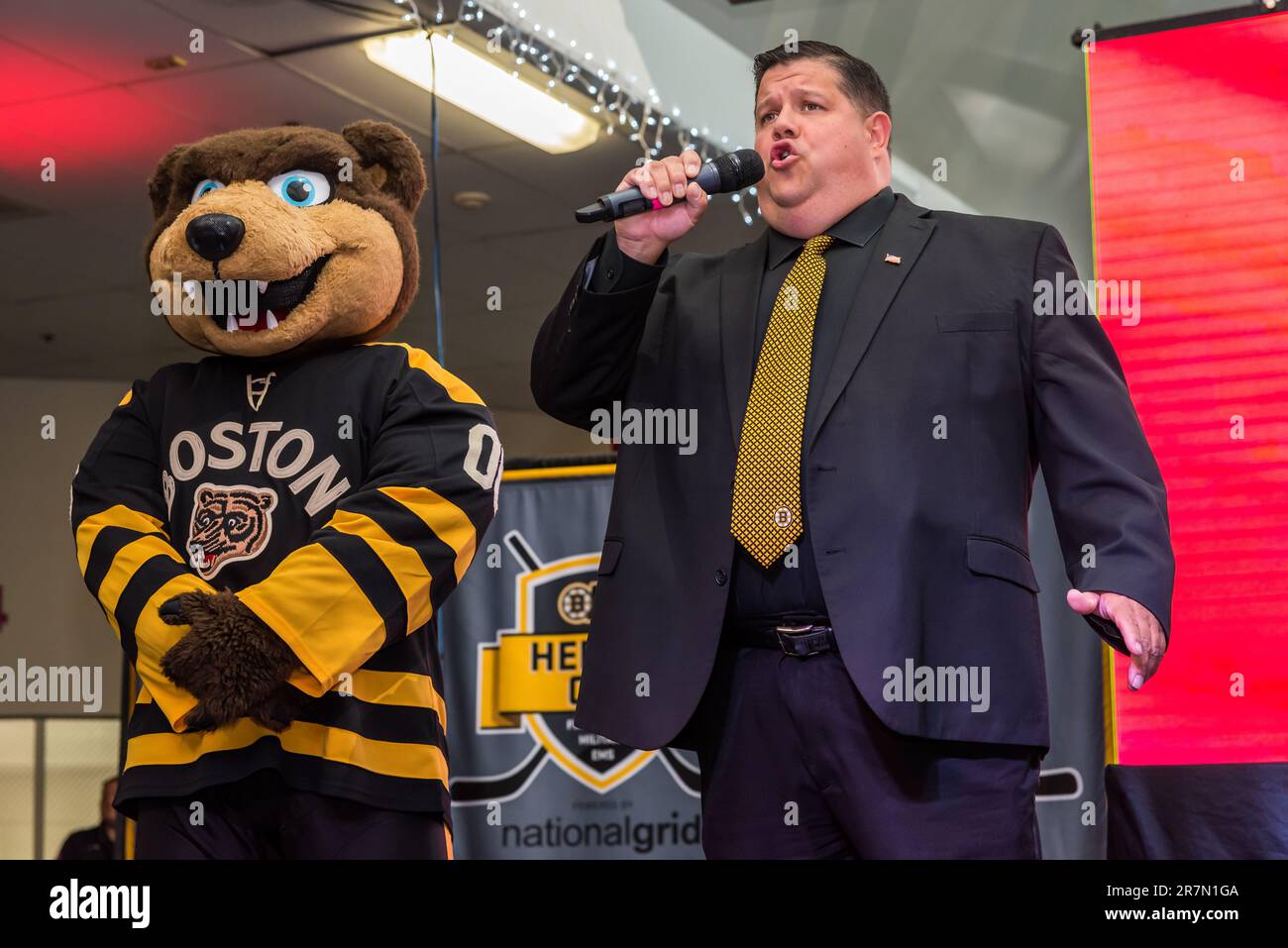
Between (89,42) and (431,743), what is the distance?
3098 millimetres

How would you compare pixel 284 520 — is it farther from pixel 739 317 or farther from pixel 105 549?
pixel 739 317

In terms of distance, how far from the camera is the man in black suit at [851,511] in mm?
1649

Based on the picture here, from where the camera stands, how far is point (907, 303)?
1.80m

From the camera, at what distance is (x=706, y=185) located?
177 centimetres

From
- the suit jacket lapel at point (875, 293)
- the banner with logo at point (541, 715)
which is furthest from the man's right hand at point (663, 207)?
the banner with logo at point (541, 715)

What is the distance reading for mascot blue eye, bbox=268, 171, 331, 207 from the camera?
216 cm

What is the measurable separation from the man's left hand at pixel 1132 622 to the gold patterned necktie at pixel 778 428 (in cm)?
33

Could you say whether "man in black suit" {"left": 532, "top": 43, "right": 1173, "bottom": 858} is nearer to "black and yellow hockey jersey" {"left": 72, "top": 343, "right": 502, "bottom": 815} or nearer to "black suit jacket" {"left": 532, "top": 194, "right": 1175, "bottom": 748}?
"black suit jacket" {"left": 532, "top": 194, "right": 1175, "bottom": 748}

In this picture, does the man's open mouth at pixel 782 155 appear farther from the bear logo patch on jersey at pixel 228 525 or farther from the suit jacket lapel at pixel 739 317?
the bear logo patch on jersey at pixel 228 525

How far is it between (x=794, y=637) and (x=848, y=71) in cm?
77

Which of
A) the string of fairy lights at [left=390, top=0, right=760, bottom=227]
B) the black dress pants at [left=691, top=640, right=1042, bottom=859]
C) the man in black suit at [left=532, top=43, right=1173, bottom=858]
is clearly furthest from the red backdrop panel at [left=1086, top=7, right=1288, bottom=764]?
the string of fairy lights at [left=390, top=0, right=760, bottom=227]

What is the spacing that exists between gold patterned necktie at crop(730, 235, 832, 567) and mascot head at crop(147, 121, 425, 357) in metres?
0.64
